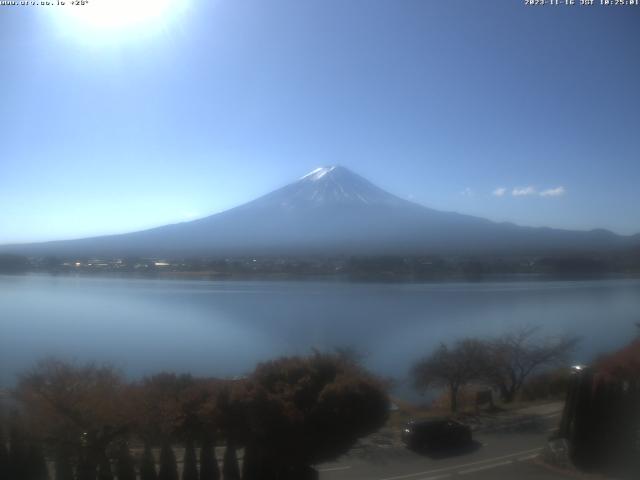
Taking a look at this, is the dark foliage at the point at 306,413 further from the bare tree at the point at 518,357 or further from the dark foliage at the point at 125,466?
the bare tree at the point at 518,357

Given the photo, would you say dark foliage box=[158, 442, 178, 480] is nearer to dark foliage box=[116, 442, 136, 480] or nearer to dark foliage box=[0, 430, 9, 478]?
dark foliage box=[116, 442, 136, 480]

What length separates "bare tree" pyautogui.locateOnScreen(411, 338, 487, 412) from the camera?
7.27 meters

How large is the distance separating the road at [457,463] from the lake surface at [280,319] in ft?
5.23

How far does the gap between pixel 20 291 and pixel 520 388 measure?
34.0 ft

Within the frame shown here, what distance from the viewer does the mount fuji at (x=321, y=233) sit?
554 inches

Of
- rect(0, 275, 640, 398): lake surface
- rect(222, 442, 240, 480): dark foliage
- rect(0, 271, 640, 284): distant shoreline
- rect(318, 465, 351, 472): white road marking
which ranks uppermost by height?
rect(0, 271, 640, 284): distant shoreline

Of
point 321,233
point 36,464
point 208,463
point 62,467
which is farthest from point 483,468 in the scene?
point 321,233

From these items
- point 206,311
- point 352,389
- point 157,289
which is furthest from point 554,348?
point 157,289

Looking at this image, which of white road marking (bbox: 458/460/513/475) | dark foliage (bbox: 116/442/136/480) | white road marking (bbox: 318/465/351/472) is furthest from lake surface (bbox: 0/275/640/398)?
white road marking (bbox: 458/460/513/475)

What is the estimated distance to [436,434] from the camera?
561 centimetres

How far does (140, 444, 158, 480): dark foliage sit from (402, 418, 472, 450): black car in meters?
2.35

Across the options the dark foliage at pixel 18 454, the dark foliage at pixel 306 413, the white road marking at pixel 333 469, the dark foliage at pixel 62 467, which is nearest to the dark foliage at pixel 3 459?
the dark foliage at pixel 18 454

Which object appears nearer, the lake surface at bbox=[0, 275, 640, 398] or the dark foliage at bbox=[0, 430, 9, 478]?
the dark foliage at bbox=[0, 430, 9, 478]

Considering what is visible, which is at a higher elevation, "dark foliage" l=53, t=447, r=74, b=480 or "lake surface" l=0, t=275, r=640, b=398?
"lake surface" l=0, t=275, r=640, b=398
